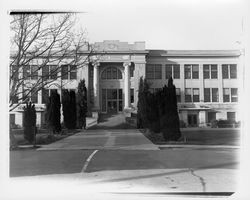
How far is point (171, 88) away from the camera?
49.1ft

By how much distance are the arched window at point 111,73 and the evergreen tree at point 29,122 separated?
21400 mm

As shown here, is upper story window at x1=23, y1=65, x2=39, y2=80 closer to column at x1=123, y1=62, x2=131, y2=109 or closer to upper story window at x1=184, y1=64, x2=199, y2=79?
upper story window at x1=184, y1=64, x2=199, y2=79

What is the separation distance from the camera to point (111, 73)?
1380 inches

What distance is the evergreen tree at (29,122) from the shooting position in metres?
11.8

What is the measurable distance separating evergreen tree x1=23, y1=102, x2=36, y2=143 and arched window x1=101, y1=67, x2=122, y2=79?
70.2ft

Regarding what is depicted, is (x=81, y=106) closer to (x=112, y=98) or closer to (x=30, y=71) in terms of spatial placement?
(x=112, y=98)

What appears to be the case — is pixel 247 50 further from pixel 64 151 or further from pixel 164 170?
pixel 64 151

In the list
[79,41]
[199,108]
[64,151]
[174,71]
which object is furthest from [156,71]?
[79,41]

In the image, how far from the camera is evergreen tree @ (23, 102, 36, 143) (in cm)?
1177

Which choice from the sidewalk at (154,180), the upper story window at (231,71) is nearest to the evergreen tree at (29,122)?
the sidewalk at (154,180)

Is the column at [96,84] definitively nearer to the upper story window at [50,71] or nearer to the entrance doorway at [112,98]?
the entrance doorway at [112,98]

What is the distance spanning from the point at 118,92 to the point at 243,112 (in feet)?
88.9

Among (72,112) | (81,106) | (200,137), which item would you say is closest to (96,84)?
(81,106)

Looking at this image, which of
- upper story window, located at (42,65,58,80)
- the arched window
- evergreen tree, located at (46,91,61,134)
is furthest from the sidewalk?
the arched window
